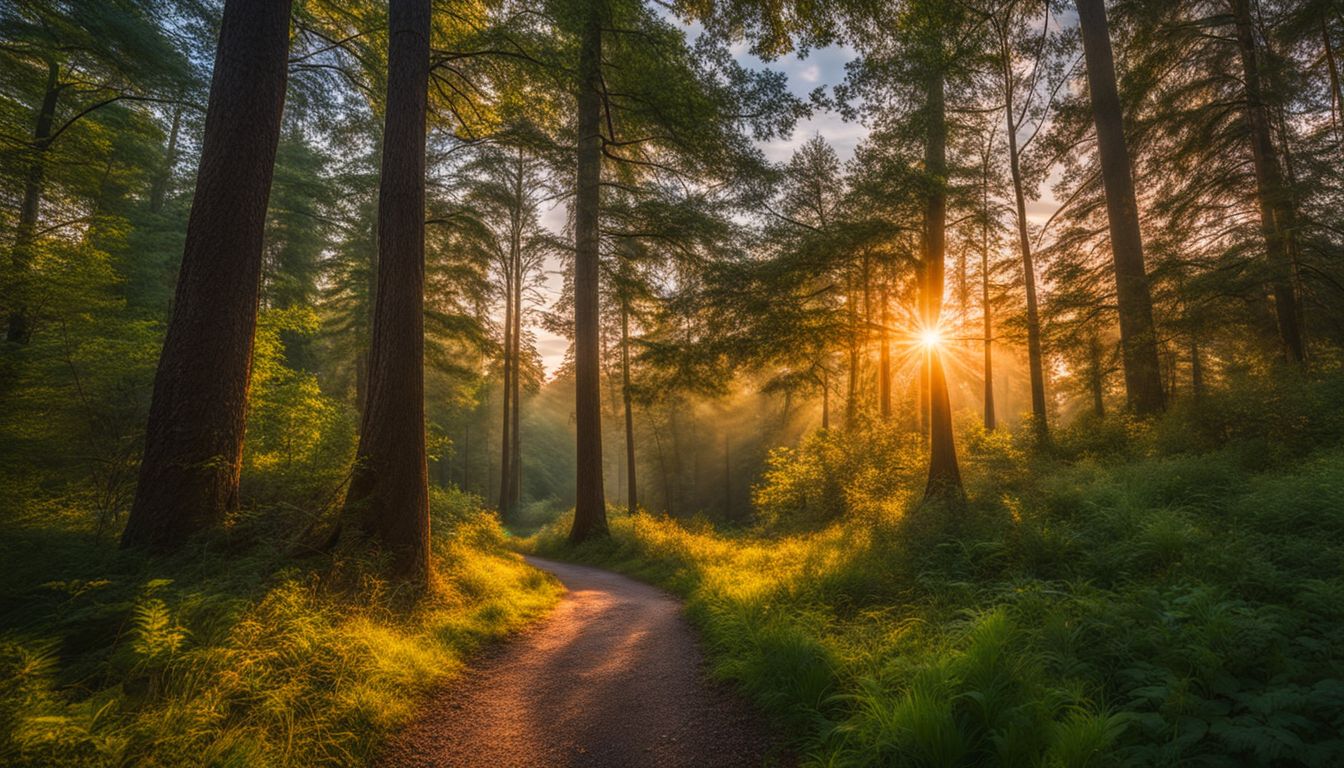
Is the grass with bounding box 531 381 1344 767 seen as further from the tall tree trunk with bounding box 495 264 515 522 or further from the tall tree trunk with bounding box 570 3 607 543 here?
the tall tree trunk with bounding box 495 264 515 522

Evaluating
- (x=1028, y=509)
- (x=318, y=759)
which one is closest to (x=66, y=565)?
(x=318, y=759)

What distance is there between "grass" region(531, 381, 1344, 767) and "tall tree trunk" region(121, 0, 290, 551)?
16.7 feet

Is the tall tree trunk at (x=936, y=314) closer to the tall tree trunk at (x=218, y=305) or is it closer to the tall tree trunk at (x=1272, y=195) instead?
the tall tree trunk at (x=1272, y=195)

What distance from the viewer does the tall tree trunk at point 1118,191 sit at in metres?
9.94

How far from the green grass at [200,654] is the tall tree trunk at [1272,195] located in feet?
44.1

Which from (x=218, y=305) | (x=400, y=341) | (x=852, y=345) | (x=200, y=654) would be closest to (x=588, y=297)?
(x=852, y=345)

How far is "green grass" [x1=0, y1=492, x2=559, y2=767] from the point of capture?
2381mm

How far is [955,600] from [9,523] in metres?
8.81

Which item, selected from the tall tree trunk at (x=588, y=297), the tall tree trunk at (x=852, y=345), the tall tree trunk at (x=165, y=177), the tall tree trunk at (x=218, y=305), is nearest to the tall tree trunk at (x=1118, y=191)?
the tall tree trunk at (x=852, y=345)

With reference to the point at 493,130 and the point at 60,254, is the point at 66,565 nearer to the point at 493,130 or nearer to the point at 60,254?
the point at 60,254

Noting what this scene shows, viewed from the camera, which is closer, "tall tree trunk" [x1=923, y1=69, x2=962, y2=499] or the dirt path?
the dirt path

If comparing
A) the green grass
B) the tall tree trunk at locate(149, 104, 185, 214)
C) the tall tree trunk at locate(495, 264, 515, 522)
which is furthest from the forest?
the tall tree trunk at locate(495, 264, 515, 522)

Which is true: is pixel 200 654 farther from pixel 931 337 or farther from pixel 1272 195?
pixel 1272 195

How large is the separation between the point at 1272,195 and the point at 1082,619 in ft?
33.6
